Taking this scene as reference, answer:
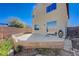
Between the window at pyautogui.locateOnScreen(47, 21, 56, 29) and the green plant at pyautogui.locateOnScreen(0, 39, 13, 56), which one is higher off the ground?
the window at pyautogui.locateOnScreen(47, 21, 56, 29)

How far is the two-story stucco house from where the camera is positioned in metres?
2.55

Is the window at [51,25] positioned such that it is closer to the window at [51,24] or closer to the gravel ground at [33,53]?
the window at [51,24]

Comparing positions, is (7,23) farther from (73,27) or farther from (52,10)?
(73,27)

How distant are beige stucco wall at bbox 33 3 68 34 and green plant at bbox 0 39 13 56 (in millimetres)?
349

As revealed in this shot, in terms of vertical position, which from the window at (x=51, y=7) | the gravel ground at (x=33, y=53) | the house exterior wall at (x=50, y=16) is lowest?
the gravel ground at (x=33, y=53)

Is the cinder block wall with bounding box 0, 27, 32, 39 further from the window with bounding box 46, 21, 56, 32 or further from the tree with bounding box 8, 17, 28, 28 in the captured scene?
the window with bounding box 46, 21, 56, 32

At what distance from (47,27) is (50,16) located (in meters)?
0.14

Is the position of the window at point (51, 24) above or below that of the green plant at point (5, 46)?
above

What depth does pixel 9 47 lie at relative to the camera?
2582 mm

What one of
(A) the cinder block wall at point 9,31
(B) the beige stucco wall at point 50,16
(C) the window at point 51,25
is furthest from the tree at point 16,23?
(C) the window at point 51,25

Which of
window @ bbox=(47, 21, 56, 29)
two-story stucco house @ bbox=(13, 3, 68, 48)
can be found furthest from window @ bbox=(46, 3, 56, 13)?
window @ bbox=(47, 21, 56, 29)

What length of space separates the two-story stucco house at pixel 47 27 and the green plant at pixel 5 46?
0.28ft

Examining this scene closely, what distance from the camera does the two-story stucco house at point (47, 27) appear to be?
8.36 feet

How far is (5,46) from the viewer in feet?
8.53
